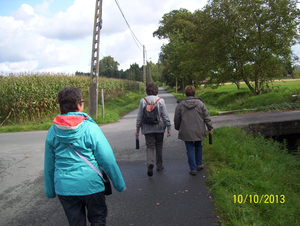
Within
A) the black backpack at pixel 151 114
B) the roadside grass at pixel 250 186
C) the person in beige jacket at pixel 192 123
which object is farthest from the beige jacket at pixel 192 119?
the roadside grass at pixel 250 186

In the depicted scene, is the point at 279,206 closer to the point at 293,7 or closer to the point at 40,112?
the point at 40,112

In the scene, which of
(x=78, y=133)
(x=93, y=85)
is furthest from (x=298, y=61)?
(x=78, y=133)

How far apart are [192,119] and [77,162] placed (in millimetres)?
2895

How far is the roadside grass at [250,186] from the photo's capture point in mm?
3023

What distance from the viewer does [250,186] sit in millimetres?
3830

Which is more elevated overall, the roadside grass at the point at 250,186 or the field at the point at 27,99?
the field at the point at 27,99

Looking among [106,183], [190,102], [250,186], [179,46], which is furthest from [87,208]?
[179,46]

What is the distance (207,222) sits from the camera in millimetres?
3057

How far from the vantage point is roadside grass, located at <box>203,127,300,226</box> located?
9.92ft

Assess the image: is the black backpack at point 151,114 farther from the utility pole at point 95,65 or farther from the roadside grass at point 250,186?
the utility pole at point 95,65

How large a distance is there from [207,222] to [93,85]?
11.2 metres
